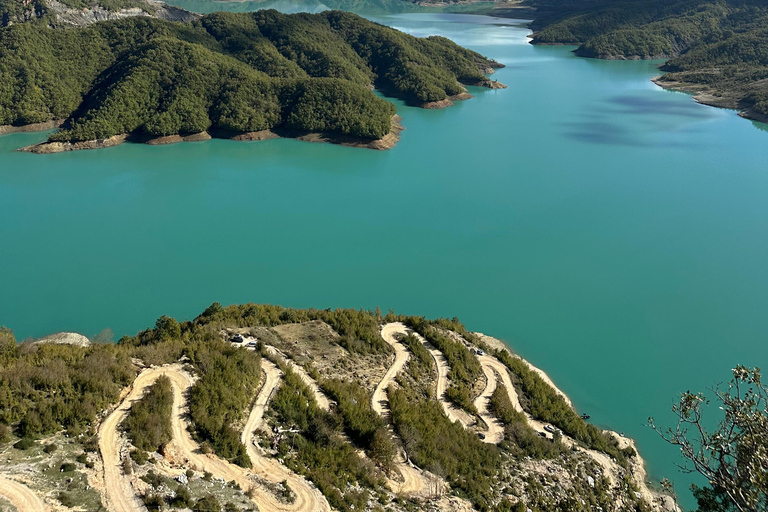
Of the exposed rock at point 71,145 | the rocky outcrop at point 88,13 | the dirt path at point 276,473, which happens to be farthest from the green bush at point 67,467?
the rocky outcrop at point 88,13

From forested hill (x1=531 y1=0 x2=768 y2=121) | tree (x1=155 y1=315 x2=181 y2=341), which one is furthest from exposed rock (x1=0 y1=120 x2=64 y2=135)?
forested hill (x1=531 y1=0 x2=768 y2=121)

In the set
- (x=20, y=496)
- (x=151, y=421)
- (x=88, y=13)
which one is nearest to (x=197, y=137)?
(x=88, y=13)

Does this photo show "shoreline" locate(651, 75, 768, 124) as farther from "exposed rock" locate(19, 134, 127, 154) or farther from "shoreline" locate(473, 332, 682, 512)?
"exposed rock" locate(19, 134, 127, 154)

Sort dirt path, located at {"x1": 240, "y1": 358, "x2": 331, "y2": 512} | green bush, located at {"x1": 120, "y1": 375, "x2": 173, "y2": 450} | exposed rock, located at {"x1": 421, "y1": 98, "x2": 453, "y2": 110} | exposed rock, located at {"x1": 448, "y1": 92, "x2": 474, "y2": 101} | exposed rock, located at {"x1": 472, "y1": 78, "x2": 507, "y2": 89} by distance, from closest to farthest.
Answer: dirt path, located at {"x1": 240, "y1": 358, "x2": 331, "y2": 512} → green bush, located at {"x1": 120, "y1": 375, "x2": 173, "y2": 450} → exposed rock, located at {"x1": 421, "y1": 98, "x2": 453, "y2": 110} → exposed rock, located at {"x1": 448, "y1": 92, "x2": 474, "y2": 101} → exposed rock, located at {"x1": 472, "y1": 78, "x2": 507, "y2": 89}

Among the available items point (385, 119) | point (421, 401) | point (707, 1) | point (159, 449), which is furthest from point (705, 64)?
point (159, 449)

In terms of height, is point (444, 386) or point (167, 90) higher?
point (167, 90)

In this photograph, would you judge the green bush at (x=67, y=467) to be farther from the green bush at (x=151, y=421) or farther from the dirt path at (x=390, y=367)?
the dirt path at (x=390, y=367)

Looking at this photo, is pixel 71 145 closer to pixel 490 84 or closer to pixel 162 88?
pixel 162 88
